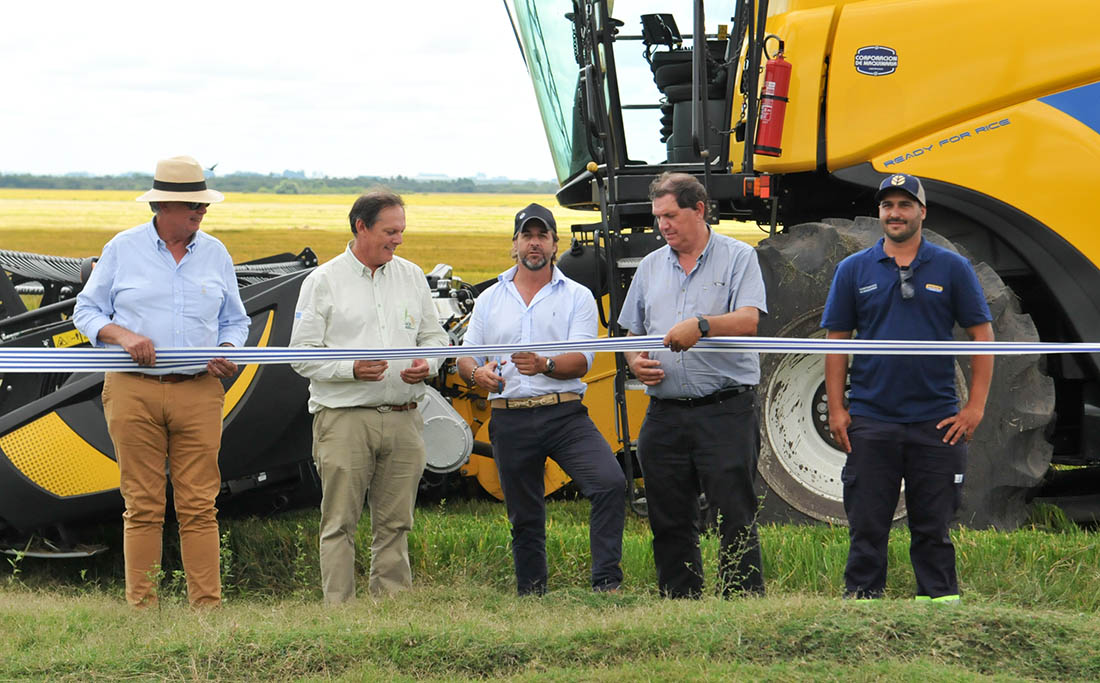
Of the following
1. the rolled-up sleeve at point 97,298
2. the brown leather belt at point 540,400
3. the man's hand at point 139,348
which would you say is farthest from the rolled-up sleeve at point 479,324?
the rolled-up sleeve at point 97,298

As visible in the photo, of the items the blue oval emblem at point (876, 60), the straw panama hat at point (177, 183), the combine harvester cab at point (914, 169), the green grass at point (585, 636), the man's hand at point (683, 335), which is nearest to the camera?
the green grass at point (585, 636)

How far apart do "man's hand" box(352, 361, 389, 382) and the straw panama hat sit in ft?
3.02

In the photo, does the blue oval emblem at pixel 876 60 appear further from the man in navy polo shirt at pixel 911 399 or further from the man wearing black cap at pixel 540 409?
the man wearing black cap at pixel 540 409

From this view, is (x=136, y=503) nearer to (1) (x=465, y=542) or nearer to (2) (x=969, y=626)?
(1) (x=465, y=542)

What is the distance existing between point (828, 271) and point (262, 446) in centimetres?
300

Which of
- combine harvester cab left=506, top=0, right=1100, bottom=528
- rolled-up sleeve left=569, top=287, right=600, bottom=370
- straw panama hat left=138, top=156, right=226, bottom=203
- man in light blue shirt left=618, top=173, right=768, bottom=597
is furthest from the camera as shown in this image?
combine harvester cab left=506, top=0, right=1100, bottom=528

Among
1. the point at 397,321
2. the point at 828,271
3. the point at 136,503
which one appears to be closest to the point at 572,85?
the point at 828,271

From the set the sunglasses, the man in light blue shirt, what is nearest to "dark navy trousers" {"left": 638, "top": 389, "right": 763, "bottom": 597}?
the man in light blue shirt

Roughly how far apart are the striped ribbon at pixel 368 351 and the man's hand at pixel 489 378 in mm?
73

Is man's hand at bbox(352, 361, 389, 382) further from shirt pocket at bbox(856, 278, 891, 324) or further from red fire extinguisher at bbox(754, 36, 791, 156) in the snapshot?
red fire extinguisher at bbox(754, 36, 791, 156)

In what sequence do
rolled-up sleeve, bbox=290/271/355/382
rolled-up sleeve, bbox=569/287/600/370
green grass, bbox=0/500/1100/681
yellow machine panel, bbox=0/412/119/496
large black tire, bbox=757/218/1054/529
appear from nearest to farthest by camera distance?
green grass, bbox=0/500/1100/681
rolled-up sleeve, bbox=290/271/355/382
rolled-up sleeve, bbox=569/287/600/370
yellow machine panel, bbox=0/412/119/496
large black tire, bbox=757/218/1054/529

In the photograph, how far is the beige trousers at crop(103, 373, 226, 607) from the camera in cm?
501

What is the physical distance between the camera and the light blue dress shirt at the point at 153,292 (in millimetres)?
5023

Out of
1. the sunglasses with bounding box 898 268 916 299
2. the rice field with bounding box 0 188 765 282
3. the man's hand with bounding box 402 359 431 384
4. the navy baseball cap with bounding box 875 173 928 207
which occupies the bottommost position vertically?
the rice field with bounding box 0 188 765 282
